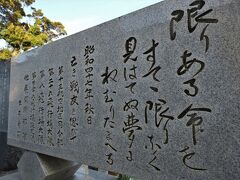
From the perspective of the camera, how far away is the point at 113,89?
271 centimetres

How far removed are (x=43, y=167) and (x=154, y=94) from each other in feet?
8.18

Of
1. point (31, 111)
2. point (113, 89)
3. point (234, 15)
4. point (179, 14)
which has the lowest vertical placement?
point (31, 111)

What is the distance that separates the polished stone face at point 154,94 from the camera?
1.88m

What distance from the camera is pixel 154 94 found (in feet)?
7.58

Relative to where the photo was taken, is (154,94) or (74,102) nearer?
(154,94)

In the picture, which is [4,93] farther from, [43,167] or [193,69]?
[193,69]

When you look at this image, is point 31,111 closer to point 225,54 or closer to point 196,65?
point 196,65

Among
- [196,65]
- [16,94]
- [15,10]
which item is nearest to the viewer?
[196,65]

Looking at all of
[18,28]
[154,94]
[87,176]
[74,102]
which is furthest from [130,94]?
[18,28]

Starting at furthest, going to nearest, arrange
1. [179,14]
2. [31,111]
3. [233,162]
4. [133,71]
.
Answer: [31,111] → [133,71] → [179,14] → [233,162]

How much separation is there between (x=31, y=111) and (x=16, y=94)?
741 mm

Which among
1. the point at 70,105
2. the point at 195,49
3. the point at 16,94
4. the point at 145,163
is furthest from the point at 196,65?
the point at 16,94

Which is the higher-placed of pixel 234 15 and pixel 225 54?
pixel 234 15

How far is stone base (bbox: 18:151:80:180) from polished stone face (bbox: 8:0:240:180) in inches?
17.3
